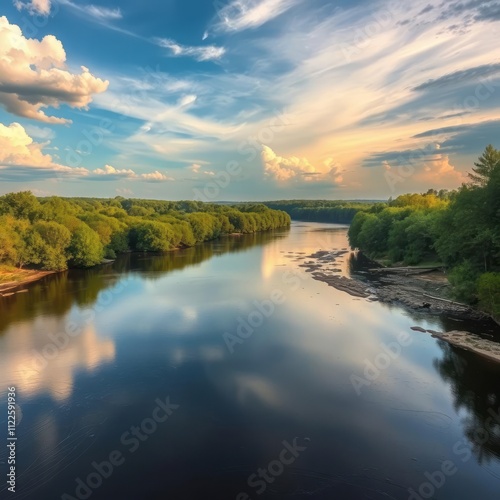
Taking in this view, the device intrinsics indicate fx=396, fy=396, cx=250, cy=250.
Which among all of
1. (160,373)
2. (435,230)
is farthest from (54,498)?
(435,230)

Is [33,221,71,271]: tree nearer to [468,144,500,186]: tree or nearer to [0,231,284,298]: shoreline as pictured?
[0,231,284,298]: shoreline

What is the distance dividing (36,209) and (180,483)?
5505 centimetres

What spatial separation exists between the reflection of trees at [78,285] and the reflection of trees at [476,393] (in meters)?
25.6

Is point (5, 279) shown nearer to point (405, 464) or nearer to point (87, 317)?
point (87, 317)

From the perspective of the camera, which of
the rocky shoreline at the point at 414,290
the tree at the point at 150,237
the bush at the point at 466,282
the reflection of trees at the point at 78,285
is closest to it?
the rocky shoreline at the point at 414,290

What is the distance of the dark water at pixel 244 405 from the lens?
11.6 metres

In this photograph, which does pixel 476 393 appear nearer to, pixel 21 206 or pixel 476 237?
pixel 476 237

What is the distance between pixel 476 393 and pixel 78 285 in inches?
1377

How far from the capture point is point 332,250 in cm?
6656

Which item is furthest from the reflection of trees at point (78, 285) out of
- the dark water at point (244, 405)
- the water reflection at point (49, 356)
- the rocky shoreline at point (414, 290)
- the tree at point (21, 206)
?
the rocky shoreline at point (414, 290)

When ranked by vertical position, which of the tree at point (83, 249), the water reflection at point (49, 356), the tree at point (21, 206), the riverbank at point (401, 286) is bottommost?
the water reflection at point (49, 356)

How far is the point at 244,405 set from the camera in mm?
15664

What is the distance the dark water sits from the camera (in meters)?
11.6

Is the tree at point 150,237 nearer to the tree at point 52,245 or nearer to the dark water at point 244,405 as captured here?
the tree at point 52,245
